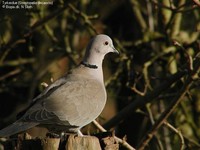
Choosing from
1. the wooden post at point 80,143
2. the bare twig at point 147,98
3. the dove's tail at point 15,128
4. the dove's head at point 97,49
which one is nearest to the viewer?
the wooden post at point 80,143

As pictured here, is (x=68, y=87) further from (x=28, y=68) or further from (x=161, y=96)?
(x=28, y=68)

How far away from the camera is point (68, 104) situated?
15.1 feet

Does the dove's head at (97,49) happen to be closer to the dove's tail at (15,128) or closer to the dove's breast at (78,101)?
the dove's breast at (78,101)

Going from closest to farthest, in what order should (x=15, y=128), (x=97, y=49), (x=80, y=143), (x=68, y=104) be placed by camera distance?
(x=80, y=143), (x=15, y=128), (x=68, y=104), (x=97, y=49)

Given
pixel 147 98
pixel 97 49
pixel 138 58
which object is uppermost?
pixel 97 49

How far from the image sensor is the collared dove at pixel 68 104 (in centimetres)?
435

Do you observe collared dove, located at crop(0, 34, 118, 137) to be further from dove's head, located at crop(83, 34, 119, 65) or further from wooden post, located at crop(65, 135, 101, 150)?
wooden post, located at crop(65, 135, 101, 150)

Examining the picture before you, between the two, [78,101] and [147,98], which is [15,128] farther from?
[147,98]

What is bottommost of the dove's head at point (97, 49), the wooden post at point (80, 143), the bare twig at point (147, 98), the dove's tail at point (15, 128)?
the bare twig at point (147, 98)

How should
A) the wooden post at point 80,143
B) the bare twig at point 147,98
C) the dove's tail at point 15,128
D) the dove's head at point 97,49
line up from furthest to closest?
the bare twig at point 147,98 < the dove's head at point 97,49 < the dove's tail at point 15,128 < the wooden post at point 80,143

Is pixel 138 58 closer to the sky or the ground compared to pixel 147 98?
closer to the sky

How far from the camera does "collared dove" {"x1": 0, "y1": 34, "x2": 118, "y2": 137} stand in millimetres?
4352

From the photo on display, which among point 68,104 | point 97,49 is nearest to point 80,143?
point 68,104

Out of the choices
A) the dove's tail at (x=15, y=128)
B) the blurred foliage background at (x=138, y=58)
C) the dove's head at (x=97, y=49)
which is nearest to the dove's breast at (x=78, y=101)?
the dove's tail at (x=15, y=128)
